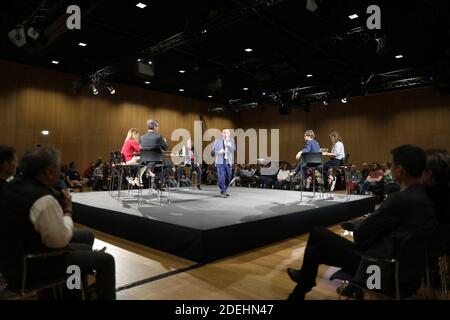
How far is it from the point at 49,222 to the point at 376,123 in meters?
13.1

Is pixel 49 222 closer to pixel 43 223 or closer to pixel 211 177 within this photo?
pixel 43 223

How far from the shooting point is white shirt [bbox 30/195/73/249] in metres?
1.57

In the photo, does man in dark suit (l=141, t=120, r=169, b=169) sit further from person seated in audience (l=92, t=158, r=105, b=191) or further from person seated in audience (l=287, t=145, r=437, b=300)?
person seated in audience (l=92, t=158, r=105, b=191)

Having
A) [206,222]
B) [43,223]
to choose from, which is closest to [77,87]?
[206,222]

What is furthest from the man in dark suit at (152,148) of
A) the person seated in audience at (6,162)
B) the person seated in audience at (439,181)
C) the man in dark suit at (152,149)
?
the person seated in audience at (439,181)

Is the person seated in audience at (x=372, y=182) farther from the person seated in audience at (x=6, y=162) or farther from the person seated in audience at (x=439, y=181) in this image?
the person seated in audience at (x=6, y=162)

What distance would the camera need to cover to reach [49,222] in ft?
5.19

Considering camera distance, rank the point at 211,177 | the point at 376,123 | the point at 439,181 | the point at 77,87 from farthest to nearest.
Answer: the point at 376,123 → the point at 211,177 → the point at 77,87 → the point at 439,181

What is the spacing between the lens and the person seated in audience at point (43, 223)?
1.58 metres

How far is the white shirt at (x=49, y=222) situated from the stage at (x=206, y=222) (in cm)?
160

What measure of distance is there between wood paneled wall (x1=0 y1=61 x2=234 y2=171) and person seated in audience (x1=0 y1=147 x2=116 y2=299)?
1007 centimetres
